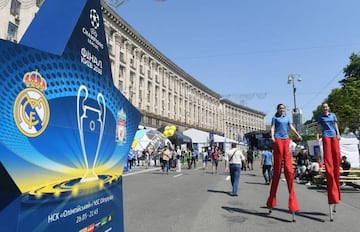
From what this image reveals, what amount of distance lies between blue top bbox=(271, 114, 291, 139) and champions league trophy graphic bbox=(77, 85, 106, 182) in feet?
15.0

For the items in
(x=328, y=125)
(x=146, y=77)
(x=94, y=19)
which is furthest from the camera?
(x=146, y=77)

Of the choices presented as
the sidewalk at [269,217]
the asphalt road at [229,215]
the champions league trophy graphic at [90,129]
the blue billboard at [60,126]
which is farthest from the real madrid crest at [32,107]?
the sidewalk at [269,217]

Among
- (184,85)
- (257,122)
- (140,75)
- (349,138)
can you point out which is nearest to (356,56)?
(349,138)

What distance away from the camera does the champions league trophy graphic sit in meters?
2.40

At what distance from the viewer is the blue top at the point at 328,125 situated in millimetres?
6504

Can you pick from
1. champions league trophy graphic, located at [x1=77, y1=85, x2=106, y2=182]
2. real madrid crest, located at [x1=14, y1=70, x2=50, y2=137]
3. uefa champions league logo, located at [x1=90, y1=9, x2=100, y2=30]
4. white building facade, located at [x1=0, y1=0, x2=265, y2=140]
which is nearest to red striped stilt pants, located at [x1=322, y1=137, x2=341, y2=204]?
champions league trophy graphic, located at [x1=77, y1=85, x2=106, y2=182]

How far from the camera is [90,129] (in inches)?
99.6

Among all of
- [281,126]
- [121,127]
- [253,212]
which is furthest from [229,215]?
[121,127]

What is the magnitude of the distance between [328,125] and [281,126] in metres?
0.97

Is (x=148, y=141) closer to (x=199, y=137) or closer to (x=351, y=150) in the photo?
(x=351, y=150)

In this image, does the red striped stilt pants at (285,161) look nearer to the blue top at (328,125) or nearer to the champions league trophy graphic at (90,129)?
the blue top at (328,125)

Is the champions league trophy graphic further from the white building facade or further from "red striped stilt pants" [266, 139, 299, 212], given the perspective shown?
the white building facade

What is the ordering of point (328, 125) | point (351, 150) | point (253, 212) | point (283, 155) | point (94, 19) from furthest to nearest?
point (351, 150) → point (253, 212) → point (328, 125) → point (283, 155) → point (94, 19)

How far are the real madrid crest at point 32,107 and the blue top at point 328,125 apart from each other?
19.5 feet
